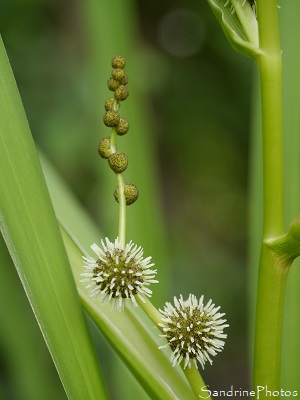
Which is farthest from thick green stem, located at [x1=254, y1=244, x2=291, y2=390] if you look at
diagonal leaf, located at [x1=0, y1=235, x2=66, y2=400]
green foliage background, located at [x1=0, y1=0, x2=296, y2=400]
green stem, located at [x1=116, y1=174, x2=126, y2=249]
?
green foliage background, located at [x1=0, y1=0, x2=296, y2=400]

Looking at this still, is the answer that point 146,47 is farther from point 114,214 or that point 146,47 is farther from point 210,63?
point 114,214

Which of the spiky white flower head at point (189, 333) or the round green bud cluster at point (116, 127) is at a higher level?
the round green bud cluster at point (116, 127)

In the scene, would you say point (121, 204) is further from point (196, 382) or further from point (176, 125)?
point (176, 125)

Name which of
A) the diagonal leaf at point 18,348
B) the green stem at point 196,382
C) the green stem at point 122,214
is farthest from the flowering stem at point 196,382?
the diagonal leaf at point 18,348

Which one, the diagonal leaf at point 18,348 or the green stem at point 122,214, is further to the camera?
the diagonal leaf at point 18,348

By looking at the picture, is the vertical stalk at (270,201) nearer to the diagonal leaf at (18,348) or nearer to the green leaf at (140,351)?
the green leaf at (140,351)

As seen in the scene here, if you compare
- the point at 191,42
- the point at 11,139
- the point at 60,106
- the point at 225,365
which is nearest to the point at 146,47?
the point at 191,42

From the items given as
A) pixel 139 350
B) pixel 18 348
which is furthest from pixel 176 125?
pixel 139 350
